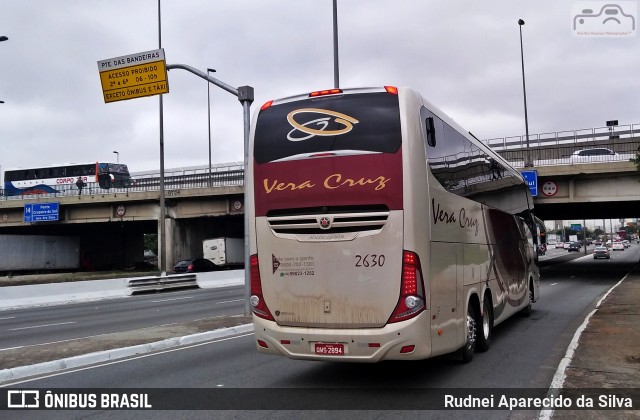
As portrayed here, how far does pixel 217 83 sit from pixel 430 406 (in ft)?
36.5

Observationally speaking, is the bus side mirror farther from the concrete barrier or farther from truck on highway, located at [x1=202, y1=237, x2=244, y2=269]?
truck on highway, located at [x1=202, y1=237, x2=244, y2=269]

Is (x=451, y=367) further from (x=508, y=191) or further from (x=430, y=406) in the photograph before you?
(x=508, y=191)

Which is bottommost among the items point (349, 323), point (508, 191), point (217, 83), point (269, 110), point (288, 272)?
point (349, 323)

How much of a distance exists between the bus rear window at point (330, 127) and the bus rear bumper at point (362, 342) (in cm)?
220

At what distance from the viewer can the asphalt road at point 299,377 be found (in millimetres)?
6445

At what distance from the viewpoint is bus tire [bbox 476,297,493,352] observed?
9.43 m

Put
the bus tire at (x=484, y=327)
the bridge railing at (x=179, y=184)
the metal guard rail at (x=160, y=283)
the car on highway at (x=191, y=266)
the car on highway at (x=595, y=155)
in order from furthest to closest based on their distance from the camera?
the bridge railing at (x=179, y=184)
the car on highway at (x=191, y=266)
the car on highway at (x=595, y=155)
the metal guard rail at (x=160, y=283)
the bus tire at (x=484, y=327)

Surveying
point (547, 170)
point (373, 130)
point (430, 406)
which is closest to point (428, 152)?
point (373, 130)

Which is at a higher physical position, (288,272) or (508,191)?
(508,191)

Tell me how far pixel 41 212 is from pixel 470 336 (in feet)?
140

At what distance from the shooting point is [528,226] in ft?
49.5

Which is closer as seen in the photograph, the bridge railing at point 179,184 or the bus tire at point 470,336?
the bus tire at point 470,336

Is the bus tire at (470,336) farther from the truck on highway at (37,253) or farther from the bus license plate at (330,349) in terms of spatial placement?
the truck on highway at (37,253)

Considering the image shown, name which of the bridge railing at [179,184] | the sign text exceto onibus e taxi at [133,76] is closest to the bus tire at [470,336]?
the sign text exceto onibus e taxi at [133,76]
